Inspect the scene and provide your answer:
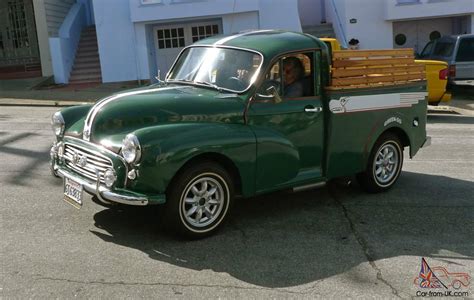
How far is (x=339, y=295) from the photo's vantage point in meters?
3.99

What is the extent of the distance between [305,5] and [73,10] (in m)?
9.43

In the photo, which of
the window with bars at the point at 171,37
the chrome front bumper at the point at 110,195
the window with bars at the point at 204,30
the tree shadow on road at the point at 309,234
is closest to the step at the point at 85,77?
the window with bars at the point at 171,37

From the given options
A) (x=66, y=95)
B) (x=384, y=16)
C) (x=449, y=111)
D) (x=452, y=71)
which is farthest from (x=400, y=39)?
(x=66, y=95)

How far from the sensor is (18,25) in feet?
67.4

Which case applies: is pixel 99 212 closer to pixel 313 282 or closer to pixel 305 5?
pixel 313 282

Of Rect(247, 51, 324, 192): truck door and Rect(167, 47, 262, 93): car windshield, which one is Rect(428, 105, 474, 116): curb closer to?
Rect(247, 51, 324, 192): truck door

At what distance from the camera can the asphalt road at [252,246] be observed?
4.08 meters

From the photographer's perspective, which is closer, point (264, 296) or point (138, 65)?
point (264, 296)

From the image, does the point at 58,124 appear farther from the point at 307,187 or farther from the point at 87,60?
the point at 87,60

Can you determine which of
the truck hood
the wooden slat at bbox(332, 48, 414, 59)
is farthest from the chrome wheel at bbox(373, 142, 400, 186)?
the truck hood

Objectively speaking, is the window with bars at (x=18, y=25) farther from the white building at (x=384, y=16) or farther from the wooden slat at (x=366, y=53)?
the wooden slat at (x=366, y=53)

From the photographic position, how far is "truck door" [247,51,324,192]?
5277 mm

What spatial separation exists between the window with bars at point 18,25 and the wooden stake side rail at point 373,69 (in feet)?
56.0

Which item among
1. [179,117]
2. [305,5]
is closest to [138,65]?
[305,5]
